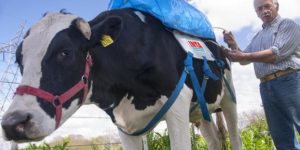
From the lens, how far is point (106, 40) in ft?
11.2

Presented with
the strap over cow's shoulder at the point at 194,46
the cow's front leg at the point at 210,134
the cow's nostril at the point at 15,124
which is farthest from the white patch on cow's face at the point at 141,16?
the cow's front leg at the point at 210,134

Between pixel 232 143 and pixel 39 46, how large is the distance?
3566 millimetres

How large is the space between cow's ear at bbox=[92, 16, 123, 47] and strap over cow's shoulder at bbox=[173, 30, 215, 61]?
1054 millimetres

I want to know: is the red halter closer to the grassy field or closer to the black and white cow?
the black and white cow

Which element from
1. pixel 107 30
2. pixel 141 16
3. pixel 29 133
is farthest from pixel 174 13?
pixel 29 133

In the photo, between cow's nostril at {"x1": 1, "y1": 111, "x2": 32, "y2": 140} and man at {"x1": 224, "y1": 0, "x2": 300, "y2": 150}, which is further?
man at {"x1": 224, "y1": 0, "x2": 300, "y2": 150}

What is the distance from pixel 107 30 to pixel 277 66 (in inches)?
82.1

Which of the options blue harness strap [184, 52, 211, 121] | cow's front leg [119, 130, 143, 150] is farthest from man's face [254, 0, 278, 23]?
cow's front leg [119, 130, 143, 150]

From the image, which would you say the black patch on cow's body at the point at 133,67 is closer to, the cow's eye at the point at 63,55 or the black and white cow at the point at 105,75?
the black and white cow at the point at 105,75

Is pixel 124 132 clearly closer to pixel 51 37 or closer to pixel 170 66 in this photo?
pixel 170 66

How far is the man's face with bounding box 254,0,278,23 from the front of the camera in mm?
4656

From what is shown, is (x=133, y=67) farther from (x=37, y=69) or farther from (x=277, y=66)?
(x=277, y=66)

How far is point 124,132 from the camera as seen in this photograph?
4316 millimetres

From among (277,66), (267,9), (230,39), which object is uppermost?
(267,9)
